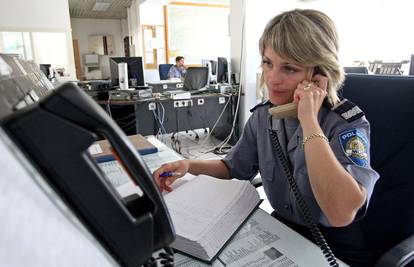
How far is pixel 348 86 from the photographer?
1.01m

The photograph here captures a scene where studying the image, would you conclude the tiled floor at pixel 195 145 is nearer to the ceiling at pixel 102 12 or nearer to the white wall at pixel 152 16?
the white wall at pixel 152 16

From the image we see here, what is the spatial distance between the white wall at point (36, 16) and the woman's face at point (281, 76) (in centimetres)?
603

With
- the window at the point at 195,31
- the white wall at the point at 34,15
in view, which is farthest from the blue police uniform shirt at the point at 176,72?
the white wall at the point at 34,15

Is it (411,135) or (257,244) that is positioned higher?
(411,135)

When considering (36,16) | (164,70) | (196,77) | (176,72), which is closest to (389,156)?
(196,77)

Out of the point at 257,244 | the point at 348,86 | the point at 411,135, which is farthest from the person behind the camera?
the point at 348,86

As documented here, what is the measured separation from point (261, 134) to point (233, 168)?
170 mm

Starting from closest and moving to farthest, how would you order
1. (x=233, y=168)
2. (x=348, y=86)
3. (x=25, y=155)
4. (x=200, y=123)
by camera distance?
(x=25, y=155)
(x=348, y=86)
(x=233, y=168)
(x=200, y=123)

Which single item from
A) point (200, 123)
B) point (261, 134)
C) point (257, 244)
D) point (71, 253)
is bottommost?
point (200, 123)

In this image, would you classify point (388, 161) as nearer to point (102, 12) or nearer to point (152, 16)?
point (152, 16)

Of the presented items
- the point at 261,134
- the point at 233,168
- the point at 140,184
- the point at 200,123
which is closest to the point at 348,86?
the point at 261,134

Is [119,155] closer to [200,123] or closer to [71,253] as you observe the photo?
[71,253]

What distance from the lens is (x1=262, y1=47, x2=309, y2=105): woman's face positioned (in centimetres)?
90

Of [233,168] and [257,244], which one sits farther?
[233,168]
